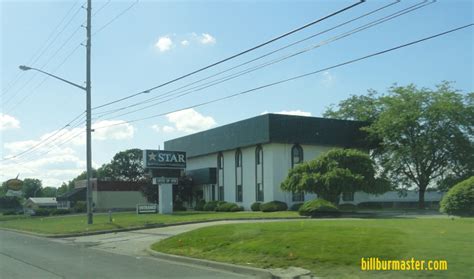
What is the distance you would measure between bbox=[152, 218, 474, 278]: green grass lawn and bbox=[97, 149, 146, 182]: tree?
106589 mm

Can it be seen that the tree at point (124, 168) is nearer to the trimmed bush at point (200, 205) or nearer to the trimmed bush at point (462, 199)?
the trimmed bush at point (200, 205)

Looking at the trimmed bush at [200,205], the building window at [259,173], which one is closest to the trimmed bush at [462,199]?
the building window at [259,173]

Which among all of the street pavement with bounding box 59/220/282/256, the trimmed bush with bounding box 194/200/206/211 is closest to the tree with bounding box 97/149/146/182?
the trimmed bush with bounding box 194/200/206/211

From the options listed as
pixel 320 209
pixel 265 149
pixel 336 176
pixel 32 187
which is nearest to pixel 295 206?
pixel 265 149

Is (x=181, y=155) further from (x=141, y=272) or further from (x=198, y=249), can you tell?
(x=141, y=272)

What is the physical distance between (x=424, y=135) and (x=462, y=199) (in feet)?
86.6

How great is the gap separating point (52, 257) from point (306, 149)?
36.9 metres

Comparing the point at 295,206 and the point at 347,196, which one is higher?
the point at 347,196

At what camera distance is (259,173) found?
2077 inches

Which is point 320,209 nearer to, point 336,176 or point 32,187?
point 336,176

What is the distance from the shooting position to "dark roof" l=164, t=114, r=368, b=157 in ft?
164

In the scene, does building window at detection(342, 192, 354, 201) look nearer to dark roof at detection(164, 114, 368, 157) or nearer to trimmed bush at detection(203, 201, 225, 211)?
dark roof at detection(164, 114, 368, 157)

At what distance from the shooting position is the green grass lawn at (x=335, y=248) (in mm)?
11672

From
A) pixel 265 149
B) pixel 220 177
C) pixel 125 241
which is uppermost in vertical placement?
pixel 265 149
